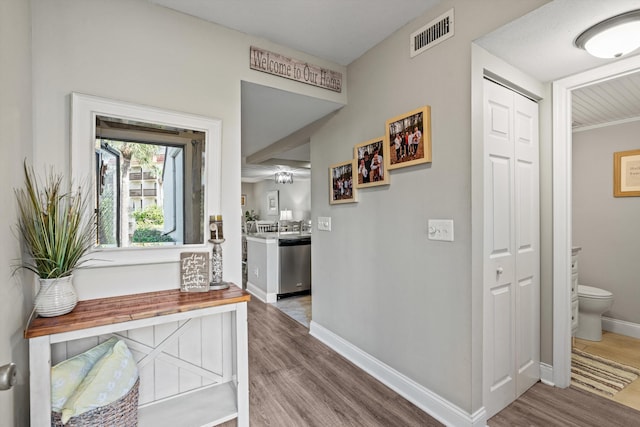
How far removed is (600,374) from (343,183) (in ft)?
7.77

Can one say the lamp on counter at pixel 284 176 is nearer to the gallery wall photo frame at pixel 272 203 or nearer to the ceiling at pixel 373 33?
the gallery wall photo frame at pixel 272 203

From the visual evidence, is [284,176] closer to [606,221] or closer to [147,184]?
[147,184]

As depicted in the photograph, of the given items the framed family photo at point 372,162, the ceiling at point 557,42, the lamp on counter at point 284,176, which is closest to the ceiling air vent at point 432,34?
the ceiling at point 557,42

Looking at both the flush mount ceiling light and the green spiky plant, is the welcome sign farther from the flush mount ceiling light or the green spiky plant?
the flush mount ceiling light

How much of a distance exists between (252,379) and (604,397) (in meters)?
2.34

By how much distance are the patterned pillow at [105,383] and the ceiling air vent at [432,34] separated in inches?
91.8

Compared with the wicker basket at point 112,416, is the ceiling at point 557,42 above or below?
above

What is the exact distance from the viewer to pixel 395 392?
6.45 ft

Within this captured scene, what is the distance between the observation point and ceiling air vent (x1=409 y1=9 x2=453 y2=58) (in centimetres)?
165

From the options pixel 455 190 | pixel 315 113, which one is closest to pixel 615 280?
pixel 455 190

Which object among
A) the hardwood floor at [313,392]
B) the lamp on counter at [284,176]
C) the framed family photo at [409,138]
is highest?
the lamp on counter at [284,176]

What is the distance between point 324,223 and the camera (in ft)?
9.16

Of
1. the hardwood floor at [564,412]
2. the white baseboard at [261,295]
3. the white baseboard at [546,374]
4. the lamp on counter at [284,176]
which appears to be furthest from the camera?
the lamp on counter at [284,176]

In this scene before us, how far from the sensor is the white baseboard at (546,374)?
1996 mm
